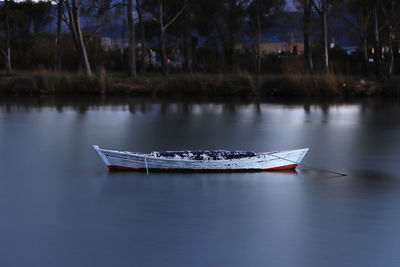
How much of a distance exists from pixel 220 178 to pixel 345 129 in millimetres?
10717

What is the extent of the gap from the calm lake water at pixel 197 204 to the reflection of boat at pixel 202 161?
0.58ft

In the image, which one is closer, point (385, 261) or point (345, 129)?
point (385, 261)

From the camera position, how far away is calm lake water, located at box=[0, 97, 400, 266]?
307 inches

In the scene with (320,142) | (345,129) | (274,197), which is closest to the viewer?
(274,197)

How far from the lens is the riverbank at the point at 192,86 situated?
34.3 metres

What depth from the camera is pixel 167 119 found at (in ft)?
79.6

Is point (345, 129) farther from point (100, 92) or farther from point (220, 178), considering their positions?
point (100, 92)

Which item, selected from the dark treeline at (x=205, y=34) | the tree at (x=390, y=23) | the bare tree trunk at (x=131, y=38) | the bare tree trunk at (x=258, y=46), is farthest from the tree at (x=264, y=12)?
the bare tree trunk at (x=131, y=38)

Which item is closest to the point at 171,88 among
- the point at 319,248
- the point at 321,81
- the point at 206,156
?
the point at 321,81

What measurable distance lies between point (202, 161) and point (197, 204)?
1.62 m

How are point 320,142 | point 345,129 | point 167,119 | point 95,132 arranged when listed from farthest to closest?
point 167,119
point 345,129
point 95,132
point 320,142

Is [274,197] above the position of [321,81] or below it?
below

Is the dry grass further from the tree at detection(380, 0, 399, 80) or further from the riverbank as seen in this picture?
the tree at detection(380, 0, 399, 80)

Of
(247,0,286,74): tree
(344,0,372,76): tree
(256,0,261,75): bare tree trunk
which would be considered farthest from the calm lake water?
(247,0,286,74): tree
